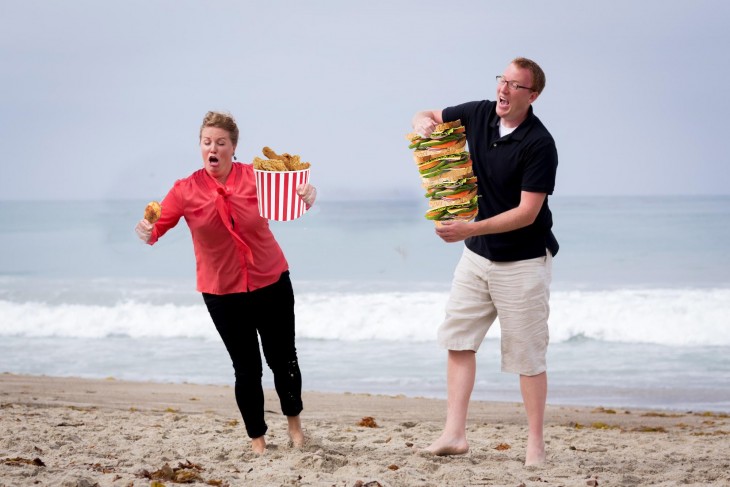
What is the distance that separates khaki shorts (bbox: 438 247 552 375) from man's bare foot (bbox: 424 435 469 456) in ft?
1.40

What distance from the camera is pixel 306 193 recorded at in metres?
3.81

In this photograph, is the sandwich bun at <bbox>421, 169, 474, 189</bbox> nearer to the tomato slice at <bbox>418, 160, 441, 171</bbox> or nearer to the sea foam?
the tomato slice at <bbox>418, 160, 441, 171</bbox>

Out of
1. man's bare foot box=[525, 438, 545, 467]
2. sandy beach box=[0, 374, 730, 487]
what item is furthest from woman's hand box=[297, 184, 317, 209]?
man's bare foot box=[525, 438, 545, 467]

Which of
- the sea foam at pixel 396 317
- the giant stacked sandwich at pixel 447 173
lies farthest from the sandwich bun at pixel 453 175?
the sea foam at pixel 396 317

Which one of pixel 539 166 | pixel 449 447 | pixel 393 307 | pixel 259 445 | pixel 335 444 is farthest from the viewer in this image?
pixel 393 307

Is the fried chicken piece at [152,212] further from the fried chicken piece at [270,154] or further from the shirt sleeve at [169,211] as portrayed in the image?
the fried chicken piece at [270,154]

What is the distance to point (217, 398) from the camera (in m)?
6.63

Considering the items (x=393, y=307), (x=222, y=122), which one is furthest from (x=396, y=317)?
(x=222, y=122)

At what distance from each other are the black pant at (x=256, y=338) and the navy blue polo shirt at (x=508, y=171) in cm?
91

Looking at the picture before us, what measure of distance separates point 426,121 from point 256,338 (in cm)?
124

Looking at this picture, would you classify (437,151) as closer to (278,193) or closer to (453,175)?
(453,175)

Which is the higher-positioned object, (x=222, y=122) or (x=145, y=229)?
(x=222, y=122)

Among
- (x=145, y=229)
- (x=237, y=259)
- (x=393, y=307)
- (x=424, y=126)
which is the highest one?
(x=424, y=126)

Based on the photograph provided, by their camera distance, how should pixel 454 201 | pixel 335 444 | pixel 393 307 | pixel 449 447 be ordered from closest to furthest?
pixel 454 201
pixel 449 447
pixel 335 444
pixel 393 307
